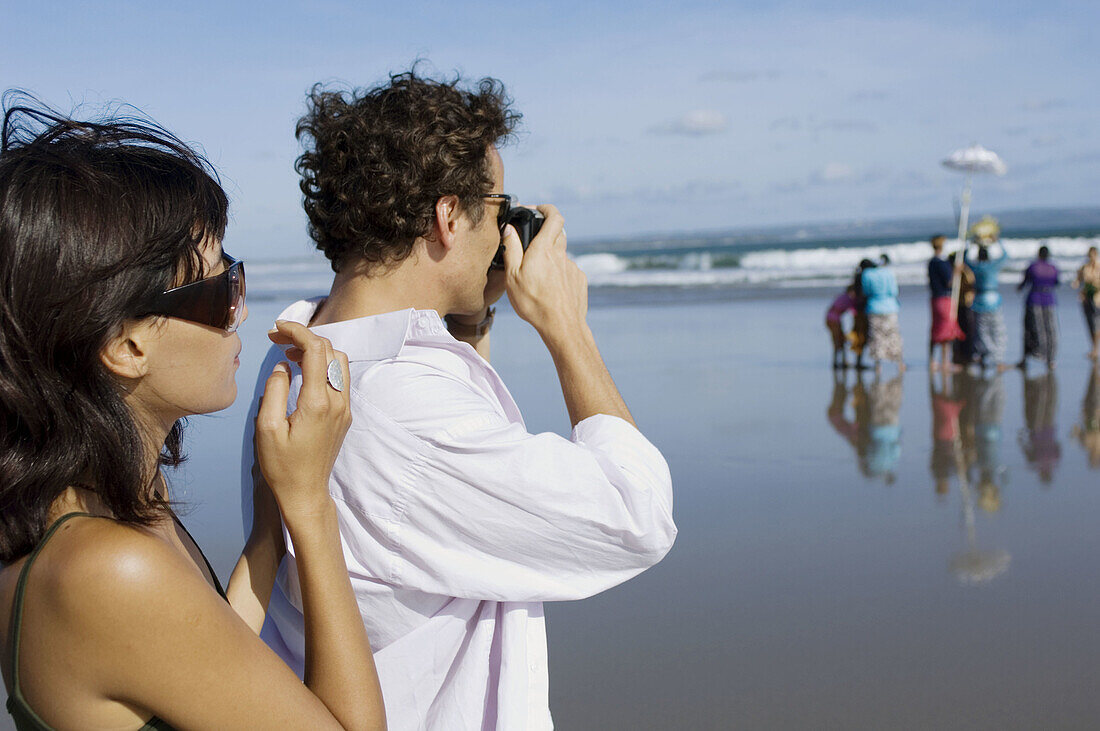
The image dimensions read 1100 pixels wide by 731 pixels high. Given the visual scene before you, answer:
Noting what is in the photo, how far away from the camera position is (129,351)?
4.54ft

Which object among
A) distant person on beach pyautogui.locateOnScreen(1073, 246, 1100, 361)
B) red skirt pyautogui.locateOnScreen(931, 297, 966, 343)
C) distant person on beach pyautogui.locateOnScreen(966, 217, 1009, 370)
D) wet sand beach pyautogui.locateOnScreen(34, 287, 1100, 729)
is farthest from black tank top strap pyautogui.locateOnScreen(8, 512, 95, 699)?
distant person on beach pyautogui.locateOnScreen(1073, 246, 1100, 361)

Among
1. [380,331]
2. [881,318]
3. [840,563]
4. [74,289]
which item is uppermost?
[74,289]

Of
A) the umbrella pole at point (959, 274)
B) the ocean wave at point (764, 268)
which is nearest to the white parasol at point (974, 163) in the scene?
the umbrella pole at point (959, 274)

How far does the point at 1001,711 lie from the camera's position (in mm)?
3615

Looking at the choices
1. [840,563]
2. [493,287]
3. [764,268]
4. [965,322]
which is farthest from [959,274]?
[764,268]

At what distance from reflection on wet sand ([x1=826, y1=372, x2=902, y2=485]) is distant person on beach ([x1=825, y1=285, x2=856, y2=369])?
433 millimetres

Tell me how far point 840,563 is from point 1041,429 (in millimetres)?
4563

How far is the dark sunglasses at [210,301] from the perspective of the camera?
55.2 inches

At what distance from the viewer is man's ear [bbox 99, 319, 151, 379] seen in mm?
1356

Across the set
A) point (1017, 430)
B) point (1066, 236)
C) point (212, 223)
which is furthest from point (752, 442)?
point (1066, 236)

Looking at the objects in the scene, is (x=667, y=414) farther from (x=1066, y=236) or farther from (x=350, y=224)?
(x=1066, y=236)

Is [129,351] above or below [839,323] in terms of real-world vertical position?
above

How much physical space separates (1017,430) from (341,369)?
8.56m

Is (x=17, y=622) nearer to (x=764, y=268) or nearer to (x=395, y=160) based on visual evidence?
(x=395, y=160)
